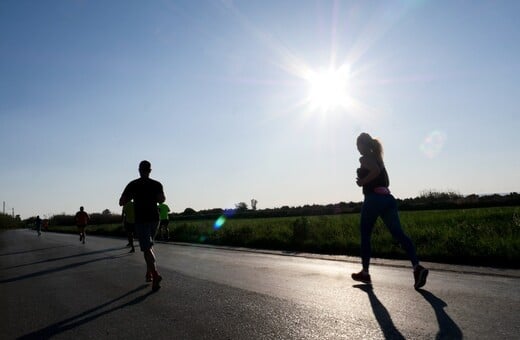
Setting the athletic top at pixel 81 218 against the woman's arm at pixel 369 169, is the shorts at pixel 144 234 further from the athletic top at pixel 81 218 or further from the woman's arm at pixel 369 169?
the athletic top at pixel 81 218

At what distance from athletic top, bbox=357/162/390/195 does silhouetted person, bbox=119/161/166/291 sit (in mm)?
3154

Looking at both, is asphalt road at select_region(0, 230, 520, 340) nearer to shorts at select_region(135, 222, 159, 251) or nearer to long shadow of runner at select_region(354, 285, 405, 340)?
long shadow of runner at select_region(354, 285, 405, 340)

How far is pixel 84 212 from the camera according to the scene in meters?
23.8

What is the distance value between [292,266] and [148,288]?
3355 mm

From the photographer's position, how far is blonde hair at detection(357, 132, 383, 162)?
254 inches

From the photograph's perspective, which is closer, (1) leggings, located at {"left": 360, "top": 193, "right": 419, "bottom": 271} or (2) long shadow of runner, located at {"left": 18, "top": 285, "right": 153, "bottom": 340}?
(2) long shadow of runner, located at {"left": 18, "top": 285, "right": 153, "bottom": 340}

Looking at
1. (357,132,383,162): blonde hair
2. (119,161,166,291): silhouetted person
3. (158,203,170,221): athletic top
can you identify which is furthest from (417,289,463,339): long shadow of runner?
(158,203,170,221): athletic top

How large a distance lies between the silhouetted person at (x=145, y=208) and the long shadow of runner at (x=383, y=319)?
10.9ft

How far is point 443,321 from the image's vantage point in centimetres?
415

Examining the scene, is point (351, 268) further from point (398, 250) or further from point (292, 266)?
point (398, 250)

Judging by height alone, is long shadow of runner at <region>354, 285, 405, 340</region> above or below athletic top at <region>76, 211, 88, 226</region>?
below

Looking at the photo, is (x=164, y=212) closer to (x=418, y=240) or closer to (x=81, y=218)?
(x=81, y=218)

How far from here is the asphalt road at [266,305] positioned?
402 centimetres

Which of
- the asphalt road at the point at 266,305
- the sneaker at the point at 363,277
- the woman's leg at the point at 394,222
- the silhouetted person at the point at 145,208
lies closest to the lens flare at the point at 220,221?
the asphalt road at the point at 266,305
